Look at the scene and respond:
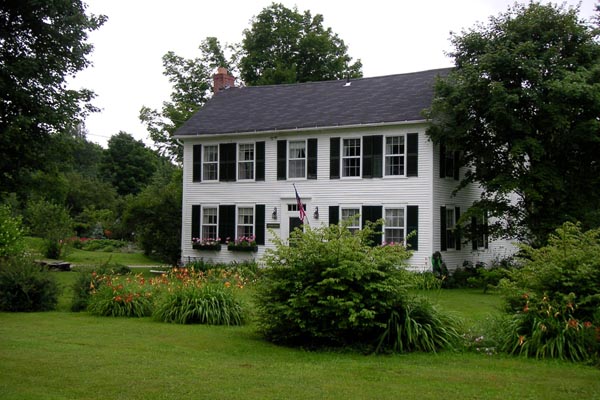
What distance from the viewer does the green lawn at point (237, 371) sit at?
7.32 metres

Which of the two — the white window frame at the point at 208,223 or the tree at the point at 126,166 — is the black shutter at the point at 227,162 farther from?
the tree at the point at 126,166

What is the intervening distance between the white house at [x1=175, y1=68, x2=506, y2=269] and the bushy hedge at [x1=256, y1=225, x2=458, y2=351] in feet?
36.8

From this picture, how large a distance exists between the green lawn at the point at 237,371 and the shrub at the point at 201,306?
1.19 m

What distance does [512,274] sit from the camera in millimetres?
11016

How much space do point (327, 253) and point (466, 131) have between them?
495 inches

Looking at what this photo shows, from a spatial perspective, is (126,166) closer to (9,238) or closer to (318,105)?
(318,105)

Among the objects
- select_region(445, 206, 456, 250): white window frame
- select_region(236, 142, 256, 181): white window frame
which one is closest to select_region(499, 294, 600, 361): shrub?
select_region(445, 206, 456, 250): white window frame

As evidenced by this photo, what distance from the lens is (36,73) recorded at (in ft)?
60.5

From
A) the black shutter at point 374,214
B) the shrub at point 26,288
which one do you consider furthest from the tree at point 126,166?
the shrub at point 26,288

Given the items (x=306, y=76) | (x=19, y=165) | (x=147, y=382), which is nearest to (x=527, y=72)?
(x=19, y=165)

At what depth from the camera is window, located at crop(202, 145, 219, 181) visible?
2788 centimetres

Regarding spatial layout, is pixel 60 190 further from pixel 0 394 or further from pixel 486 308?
pixel 0 394

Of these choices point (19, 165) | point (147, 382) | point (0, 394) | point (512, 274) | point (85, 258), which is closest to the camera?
point (0, 394)

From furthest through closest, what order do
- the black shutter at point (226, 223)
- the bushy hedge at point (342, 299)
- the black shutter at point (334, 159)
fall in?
the black shutter at point (226, 223), the black shutter at point (334, 159), the bushy hedge at point (342, 299)
